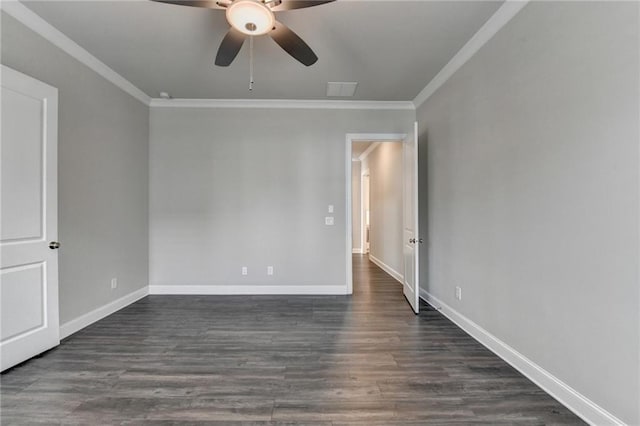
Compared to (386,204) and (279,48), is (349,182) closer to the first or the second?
(386,204)

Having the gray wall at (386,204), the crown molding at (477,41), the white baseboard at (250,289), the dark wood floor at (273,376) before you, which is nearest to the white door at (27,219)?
the dark wood floor at (273,376)

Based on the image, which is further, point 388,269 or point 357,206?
point 357,206

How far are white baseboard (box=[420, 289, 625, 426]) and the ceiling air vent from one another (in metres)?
2.86

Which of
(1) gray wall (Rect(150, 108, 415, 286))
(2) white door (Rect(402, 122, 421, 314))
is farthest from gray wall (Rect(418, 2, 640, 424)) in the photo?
(1) gray wall (Rect(150, 108, 415, 286))

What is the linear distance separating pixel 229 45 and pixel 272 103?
2049mm

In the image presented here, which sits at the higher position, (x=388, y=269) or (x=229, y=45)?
(x=229, y=45)

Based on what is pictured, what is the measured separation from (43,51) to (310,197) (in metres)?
3.09

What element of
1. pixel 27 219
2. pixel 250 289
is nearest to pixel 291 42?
pixel 27 219

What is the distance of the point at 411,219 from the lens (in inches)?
150

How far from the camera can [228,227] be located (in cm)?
438

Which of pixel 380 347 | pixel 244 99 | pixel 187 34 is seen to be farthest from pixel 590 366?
pixel 244 99

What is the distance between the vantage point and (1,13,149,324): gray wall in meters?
2.73

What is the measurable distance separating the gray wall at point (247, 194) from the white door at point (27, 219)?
1739 mm

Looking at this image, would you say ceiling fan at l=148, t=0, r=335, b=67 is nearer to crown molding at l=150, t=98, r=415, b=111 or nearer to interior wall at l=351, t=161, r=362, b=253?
crown molding at l=150, t=98, r=415, b=111
